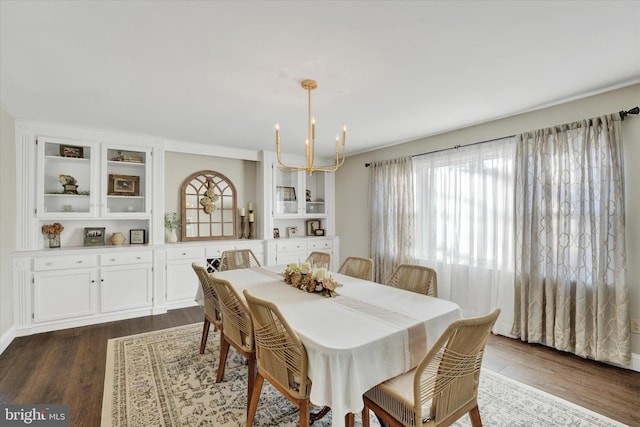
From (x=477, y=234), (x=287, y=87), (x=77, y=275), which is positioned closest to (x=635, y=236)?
(x=477, y=234)

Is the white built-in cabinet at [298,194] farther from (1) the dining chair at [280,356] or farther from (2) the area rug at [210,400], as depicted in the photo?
(1) the dining chair at [280,356]

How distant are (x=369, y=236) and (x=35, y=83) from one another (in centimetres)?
437

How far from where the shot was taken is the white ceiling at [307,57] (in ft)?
5.31

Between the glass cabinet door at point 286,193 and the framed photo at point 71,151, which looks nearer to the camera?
the framed photo at point 71,151

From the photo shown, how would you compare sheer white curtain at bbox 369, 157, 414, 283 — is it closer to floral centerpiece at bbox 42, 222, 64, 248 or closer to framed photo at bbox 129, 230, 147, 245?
framed photo at bbox 129, 230, 147, 245

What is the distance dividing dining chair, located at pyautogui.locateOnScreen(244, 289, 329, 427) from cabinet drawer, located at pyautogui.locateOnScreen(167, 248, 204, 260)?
3.03m

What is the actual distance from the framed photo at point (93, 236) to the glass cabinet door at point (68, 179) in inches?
11.5

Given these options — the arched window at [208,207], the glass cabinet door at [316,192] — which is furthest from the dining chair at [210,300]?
the glass cabinet door at [316,192]

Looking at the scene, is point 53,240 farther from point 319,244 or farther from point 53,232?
point 319,244

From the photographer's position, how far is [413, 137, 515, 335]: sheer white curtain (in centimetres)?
342

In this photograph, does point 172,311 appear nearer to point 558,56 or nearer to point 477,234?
point 477,234

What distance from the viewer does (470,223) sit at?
3736mm

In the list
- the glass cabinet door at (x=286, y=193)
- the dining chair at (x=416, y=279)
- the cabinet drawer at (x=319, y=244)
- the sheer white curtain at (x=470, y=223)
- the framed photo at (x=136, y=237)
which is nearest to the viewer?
the dining chair at (x=416, y=279)

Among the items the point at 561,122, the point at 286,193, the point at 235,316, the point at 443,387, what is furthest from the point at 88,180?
the point at 561,122
